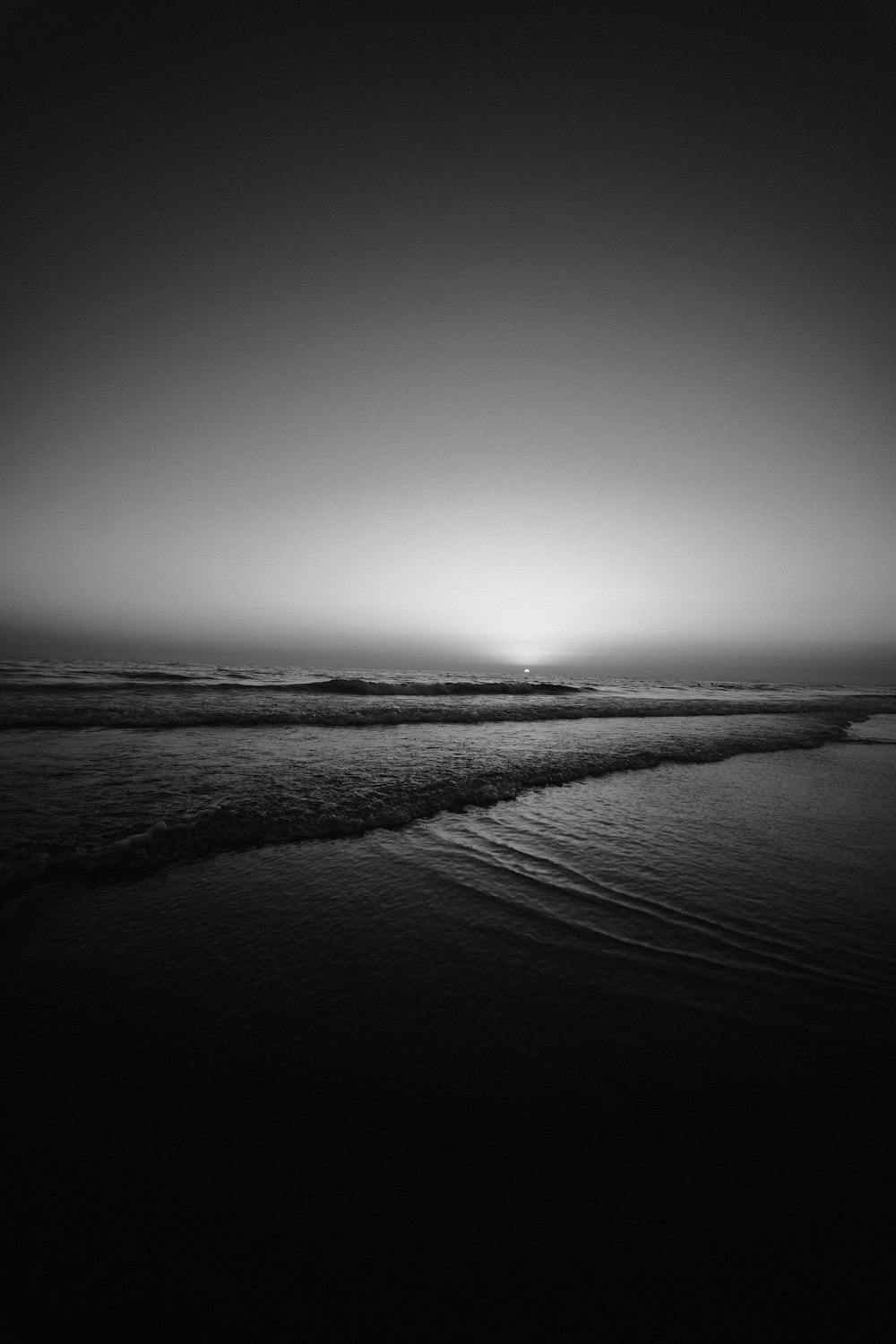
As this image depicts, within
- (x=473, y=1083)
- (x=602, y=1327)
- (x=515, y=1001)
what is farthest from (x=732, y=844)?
(x=602, y=1327)

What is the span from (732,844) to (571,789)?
281cm

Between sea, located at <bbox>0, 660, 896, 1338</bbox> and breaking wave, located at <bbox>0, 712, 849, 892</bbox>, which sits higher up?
breaking wave, located at <bbox>0, 712, 849, 892</bbox>

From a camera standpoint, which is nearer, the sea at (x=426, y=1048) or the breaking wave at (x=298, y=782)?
the sea at (x=426, y=1048)

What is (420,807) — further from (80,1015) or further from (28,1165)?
(28,1165)

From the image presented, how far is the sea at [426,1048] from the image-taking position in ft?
5.85

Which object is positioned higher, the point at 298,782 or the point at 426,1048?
the point at 298,782

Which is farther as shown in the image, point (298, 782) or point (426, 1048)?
point (298, 782)

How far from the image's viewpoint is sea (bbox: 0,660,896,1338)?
1.78 m

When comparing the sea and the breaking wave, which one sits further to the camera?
the breaking wave

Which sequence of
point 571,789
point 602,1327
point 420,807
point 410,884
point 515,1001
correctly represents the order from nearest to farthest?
point 602,1327 → point 515,1001 → point 410,884 → point 420,807 → point 571,789

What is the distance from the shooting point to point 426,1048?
9.00 feet

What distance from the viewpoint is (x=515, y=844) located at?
569 centimetres

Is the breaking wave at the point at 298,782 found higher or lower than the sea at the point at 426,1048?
higher

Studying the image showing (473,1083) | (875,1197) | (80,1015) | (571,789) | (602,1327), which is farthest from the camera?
(571,789)
